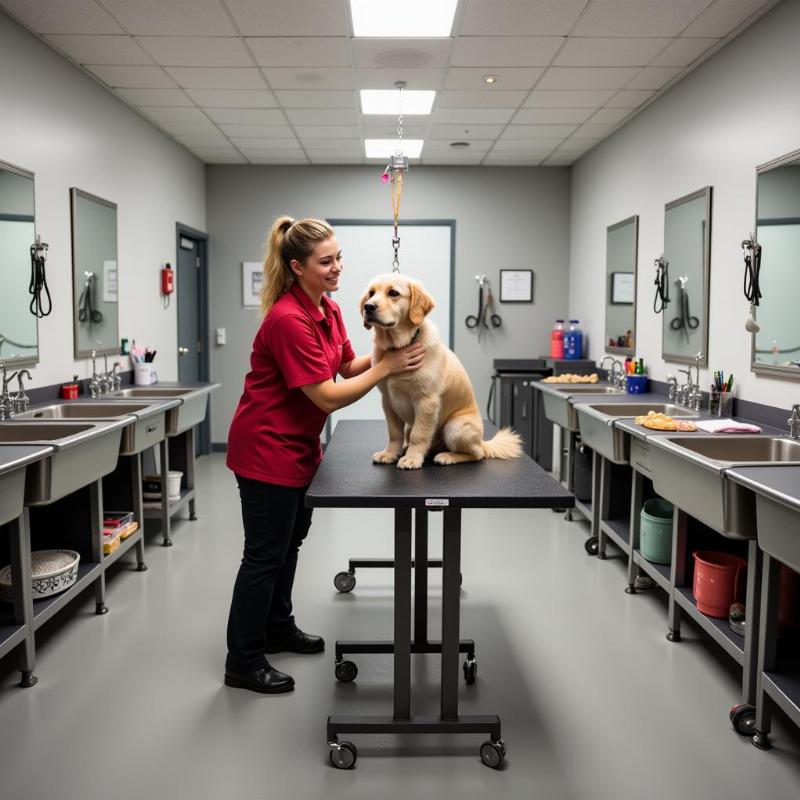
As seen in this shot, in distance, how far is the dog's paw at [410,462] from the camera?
2.26 m

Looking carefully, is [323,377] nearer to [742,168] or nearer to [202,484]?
[742,168]

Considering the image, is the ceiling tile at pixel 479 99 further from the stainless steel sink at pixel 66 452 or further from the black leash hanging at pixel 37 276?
the stainless steel sink at pixel 66 452

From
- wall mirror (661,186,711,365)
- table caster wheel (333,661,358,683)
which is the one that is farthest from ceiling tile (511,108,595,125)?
table caster wheel (333,661,358,683)

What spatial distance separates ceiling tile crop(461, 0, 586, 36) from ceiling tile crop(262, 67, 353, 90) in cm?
94

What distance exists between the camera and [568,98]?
478 centimetres

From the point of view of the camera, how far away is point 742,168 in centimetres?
360

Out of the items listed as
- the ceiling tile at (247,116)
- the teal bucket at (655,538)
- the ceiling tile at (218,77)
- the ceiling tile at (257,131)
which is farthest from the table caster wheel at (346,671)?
the ceiling tile at (257,131)

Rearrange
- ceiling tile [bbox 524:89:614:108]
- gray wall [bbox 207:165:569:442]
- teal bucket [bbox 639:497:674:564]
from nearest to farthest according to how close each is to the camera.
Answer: teal bucket [bbox 639:497:674:564], ceiling tile [bbox 524:89:614:108], gray wall [bbox 207:165:569:442]

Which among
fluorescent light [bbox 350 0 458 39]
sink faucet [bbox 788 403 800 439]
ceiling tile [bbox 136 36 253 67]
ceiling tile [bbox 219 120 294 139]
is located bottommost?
sink faucet [bbox 788 403 800 439]

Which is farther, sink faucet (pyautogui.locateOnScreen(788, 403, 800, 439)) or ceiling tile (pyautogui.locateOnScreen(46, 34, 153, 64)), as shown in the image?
ceiling tile (pyautogui.locateOnScreen(46, 34, 153, 64))

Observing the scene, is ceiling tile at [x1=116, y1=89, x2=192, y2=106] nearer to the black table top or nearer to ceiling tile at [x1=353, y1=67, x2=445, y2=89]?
ceiling tile at [x1=353, y1=67, x2=445, y2=89]

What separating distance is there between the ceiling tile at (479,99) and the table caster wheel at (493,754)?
152 inches

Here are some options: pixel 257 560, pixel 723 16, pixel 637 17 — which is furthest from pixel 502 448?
pixel 723 16

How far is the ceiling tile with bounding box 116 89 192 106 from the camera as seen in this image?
466 cm
